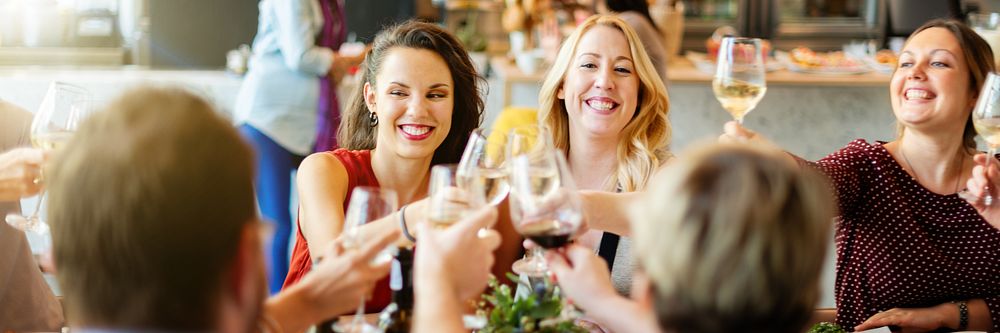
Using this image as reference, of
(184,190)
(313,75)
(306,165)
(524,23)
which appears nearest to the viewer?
(184,190)

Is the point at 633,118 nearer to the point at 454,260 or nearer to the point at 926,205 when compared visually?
the point at 926,205

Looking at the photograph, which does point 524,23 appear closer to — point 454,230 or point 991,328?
point 991,328

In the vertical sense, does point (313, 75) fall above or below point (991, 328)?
above

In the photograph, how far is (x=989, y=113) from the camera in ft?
6.56

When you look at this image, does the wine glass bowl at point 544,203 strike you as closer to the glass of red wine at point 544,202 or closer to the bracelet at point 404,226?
the glass of red wine at point 544,202

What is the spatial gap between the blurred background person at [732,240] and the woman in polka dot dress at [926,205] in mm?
1302

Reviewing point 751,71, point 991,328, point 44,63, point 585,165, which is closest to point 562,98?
point 585,165

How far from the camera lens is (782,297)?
103 centimetres

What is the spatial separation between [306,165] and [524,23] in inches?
113

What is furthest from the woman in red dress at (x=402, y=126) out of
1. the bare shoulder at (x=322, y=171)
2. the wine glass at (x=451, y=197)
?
the wine glass at (x=451, y=197)

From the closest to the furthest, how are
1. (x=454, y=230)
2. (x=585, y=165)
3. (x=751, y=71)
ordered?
(x=454, y=230), (x=751, y=71), (x=585, y=165)

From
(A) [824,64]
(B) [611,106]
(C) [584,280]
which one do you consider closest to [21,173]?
(C) [584,280]

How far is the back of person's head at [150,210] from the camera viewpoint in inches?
37.8

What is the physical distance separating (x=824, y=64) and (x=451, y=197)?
3.41 meters
